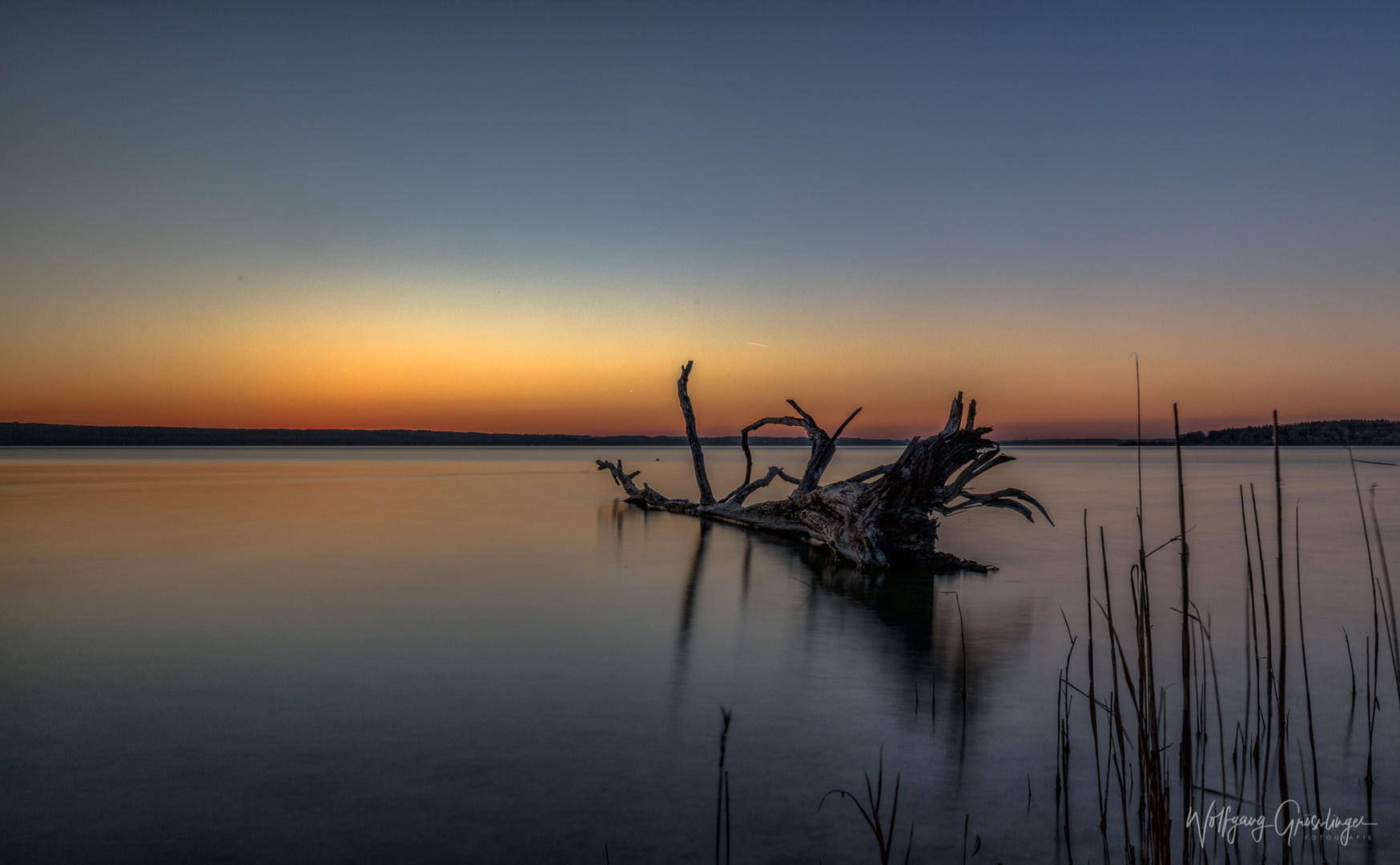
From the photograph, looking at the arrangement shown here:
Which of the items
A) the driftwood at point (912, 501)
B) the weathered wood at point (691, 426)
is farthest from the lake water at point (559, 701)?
the weathered wood at point (691, 426)

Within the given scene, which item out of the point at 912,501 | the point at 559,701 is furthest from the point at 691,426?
the point at 559,701

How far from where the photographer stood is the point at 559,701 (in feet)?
16.8

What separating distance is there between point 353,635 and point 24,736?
259 cm

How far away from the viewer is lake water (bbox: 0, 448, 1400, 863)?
11.2 feet

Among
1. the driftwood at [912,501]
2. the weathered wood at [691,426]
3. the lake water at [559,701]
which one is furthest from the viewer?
the weathered wood at [691,426]

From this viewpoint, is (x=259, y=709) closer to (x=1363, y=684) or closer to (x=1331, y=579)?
(x=1363, y=684)

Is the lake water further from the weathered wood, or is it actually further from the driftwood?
the weathered wood

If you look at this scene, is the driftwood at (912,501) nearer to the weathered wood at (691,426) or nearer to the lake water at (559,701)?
the lake water at (559,701)

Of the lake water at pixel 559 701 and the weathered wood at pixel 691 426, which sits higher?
the weathered wood at pixel 691 426

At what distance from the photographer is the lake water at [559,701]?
3.40 metres

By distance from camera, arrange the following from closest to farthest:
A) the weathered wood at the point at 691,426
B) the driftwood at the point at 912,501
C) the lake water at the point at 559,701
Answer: the lake water at the point at 559,701
the driftwood at the point at 912,501
the weathered wood at the point at 691,426

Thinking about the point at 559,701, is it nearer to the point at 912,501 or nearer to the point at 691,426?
the point at 912,501

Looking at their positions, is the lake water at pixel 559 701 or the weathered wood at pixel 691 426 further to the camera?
the weathered wood at pixel 691 426

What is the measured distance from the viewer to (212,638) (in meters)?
6.68
